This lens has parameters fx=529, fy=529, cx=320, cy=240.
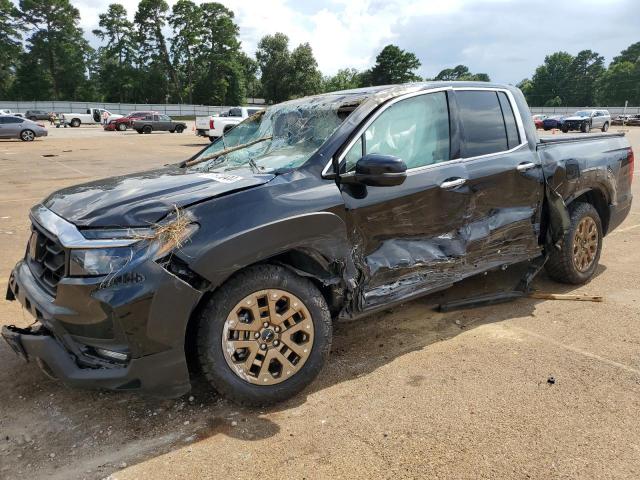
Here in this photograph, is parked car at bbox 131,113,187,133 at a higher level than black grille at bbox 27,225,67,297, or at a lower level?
higher

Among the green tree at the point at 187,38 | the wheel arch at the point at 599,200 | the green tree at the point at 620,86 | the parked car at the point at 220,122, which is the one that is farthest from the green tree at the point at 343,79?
the wheel arch at the point at 599,200

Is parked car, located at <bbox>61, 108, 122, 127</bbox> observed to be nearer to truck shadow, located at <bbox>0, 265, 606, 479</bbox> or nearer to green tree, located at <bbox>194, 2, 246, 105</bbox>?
green tree, located at <bbox>194, 2, 246, 105</bbox>

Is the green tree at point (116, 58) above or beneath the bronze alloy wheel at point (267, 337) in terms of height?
above

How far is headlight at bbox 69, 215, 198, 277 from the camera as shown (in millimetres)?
2594

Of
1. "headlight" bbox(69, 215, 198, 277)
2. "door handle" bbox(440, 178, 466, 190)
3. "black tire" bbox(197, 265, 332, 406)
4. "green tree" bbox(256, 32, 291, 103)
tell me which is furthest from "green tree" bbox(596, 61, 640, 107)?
"headlight" bbox(69, 215, 198, 277)

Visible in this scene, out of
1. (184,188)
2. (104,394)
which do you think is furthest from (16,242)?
(184,188)

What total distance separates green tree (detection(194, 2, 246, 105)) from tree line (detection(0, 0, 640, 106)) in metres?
0.16

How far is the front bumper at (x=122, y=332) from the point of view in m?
2.56

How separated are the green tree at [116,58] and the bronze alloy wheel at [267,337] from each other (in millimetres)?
86797

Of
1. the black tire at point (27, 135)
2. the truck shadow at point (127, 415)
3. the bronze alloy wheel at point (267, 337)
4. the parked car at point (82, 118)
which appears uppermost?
the parked car at point (82, 118)

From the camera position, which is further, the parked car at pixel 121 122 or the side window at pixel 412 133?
the parked car at pixel 121 122

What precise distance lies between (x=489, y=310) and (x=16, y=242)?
5.82 meters

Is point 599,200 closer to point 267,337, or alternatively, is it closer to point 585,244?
point 585,244

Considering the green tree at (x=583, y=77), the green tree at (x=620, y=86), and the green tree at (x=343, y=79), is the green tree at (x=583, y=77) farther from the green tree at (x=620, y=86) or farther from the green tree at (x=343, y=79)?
the green tree at (x=343, y=79)
